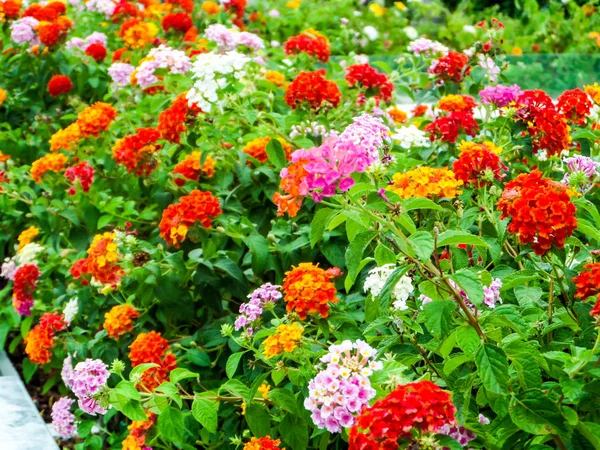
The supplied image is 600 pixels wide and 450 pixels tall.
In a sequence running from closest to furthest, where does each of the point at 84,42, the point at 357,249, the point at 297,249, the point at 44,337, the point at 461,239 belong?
the point at 461,239 → the point at 357,249 → the point at 297,249 → the point at 44,337 → the point at 84,42

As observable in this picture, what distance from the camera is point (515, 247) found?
6.64 feet

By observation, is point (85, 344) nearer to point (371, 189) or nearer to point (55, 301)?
point (55, 301)

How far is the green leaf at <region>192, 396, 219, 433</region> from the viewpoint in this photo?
1.84m

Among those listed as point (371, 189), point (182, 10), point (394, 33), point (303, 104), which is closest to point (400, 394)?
point (371, 189)

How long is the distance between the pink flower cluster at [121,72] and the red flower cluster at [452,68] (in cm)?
126

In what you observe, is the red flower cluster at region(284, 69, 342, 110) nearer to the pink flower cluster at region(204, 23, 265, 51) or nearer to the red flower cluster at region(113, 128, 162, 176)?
the red flower cluster at region(113, 128, 162, 176)

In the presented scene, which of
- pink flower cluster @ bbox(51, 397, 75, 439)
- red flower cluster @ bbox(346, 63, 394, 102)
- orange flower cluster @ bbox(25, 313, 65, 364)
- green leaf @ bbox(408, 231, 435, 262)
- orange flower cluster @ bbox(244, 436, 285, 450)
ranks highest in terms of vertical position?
green leaf @ bbox(408, 231, 435, 262)

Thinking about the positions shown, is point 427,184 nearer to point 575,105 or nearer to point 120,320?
point 575,105

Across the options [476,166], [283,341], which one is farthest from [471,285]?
[476,166]

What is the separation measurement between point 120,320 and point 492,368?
144 cm

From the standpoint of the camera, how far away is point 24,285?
3.11 m

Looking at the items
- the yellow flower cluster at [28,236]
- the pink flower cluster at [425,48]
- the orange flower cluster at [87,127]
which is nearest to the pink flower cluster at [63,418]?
the yellow flower cluster at [28,236]

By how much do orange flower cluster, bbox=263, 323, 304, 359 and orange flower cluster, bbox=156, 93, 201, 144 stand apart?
112 centimetres

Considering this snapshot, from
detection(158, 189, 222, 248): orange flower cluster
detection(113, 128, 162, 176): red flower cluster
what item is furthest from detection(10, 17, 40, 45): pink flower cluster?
detection(158, 189, 222, 248): orange flower cluster
